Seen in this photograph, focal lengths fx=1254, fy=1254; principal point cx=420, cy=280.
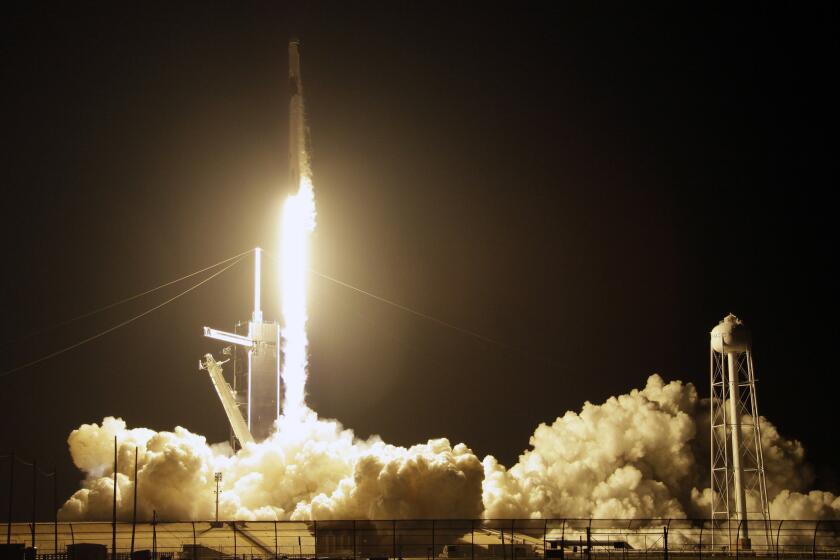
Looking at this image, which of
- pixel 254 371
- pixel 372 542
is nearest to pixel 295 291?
pixel 254 371

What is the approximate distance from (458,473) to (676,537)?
1269 centimetres

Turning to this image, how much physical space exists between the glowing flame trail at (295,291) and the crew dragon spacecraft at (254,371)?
726 millimetres

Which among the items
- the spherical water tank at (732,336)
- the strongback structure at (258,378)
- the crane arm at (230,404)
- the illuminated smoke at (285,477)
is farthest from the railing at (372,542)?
the strongback structure at (258,378)

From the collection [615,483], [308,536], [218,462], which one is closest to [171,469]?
[218,462]

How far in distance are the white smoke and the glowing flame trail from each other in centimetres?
202

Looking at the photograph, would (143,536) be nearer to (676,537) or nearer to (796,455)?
(676,537)

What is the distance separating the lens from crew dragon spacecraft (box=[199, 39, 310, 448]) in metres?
75.5

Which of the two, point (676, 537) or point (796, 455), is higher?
point (796, 455)

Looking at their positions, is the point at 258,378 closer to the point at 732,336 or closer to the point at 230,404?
the point at 230,404

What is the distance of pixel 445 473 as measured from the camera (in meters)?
61.5

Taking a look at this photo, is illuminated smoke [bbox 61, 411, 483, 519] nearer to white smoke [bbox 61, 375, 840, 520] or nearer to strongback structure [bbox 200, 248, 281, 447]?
white smoke [bbox 61, 375, 840, 520]

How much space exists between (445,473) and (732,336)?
16489mm

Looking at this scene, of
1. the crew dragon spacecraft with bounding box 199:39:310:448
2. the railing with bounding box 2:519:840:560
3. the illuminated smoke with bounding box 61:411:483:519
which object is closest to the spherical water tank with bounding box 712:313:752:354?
the railing with bounding box 2:519:840:560

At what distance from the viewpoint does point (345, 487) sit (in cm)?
6338
